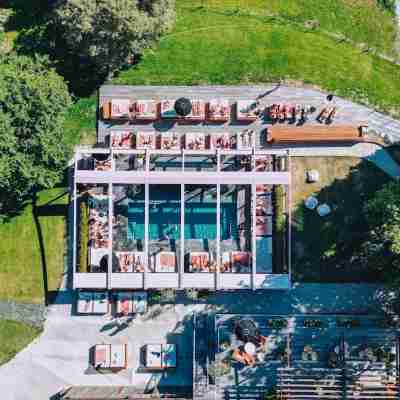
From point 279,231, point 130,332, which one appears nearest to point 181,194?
point 279,231

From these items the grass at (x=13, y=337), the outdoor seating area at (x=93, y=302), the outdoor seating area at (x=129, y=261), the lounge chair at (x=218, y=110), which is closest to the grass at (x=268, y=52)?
the lounge chair at (x=218, y=110)

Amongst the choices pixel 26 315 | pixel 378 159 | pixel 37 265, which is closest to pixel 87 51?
pixel 37 265

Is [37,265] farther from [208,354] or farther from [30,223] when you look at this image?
[208,354]

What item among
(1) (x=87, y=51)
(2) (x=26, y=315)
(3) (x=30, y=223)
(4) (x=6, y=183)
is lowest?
(2) (x=26, y=315)

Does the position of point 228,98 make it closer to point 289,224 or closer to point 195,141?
point 195,141

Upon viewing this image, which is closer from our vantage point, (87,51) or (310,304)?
(87,51)

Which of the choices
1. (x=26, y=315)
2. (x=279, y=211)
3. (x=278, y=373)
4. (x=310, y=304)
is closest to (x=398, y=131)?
(x=279, y=211)

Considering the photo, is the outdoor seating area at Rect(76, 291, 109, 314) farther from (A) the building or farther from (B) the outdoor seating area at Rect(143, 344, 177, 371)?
(B) the outdoor seating area at Rect(143, 344, 177, 371)

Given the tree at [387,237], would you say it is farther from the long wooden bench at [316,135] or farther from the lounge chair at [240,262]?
the lounge chair at [240,262]

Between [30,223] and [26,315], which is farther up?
[30,223]
